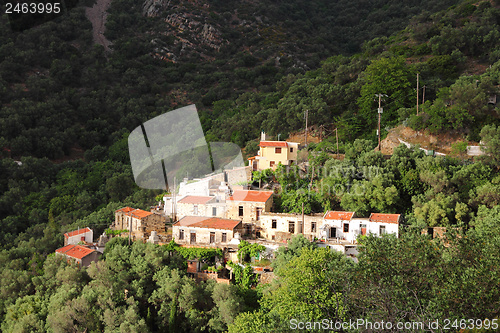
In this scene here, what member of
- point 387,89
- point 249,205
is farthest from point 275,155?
point 387,89

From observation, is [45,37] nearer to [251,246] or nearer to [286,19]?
[286,19]

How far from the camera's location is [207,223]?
21094mm

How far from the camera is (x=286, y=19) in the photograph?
67188 millimetres

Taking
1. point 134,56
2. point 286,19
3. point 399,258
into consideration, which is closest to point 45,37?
point 134,56

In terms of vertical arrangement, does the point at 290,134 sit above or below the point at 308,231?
above

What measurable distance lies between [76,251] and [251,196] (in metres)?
8.29

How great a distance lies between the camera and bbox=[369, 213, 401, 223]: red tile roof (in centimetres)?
1889

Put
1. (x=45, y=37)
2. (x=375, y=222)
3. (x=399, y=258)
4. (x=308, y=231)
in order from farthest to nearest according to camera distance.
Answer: (x=45, y=37) → (x=308, y=231) → (x=375, y=222) → (x=399, y=258)

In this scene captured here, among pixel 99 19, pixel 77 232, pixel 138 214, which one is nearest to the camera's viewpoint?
pixel 138 214

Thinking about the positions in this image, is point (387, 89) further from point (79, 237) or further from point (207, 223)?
point (79, 237)

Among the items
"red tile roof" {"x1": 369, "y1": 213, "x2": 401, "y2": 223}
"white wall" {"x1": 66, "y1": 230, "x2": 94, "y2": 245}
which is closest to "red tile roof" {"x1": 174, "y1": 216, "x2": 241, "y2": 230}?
"red tile roof" {"x1": 369, "y1": 213, "x2": 401, "y2": 223}

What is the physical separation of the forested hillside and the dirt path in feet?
3.73

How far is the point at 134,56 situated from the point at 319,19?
2622 centimetres

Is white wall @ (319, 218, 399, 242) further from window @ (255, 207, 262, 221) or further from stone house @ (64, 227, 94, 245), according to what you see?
stone house @ (64, 227, 94, 245)
